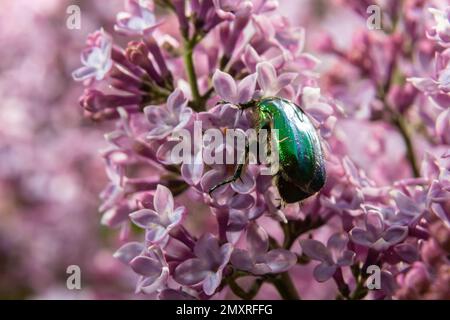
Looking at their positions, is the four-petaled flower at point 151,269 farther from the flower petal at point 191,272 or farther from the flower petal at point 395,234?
the flower petal at point 395,234

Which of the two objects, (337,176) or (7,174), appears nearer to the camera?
(337,176)

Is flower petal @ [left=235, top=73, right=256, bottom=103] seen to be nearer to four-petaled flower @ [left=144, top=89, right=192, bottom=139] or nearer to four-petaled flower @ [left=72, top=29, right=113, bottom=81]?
four-petaled flower @ [left=144, top=89, right=192, bottom=139]

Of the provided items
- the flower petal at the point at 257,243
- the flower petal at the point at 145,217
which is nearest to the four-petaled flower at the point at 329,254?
the flower petal at the point at 257,243

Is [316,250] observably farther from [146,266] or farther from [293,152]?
[146,266]

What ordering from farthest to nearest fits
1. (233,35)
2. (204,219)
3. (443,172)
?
(204,219), (233,35), (443,172)

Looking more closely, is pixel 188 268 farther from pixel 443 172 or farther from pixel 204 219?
pixel 204 219

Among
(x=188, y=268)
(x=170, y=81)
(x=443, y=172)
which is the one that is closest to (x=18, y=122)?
(x=170, y=81)

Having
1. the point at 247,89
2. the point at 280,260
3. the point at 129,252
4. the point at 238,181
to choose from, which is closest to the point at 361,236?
the point at 280,260
